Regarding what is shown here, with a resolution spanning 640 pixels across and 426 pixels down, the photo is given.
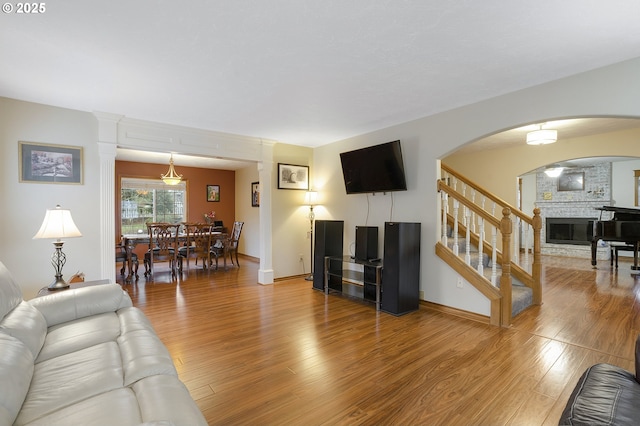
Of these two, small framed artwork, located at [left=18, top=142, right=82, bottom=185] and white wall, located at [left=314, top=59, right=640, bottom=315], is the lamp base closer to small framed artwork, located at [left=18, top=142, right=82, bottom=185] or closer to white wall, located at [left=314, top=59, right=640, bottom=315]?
small framed artwork, located at [left=18, top=142, right=82, bottom=185]

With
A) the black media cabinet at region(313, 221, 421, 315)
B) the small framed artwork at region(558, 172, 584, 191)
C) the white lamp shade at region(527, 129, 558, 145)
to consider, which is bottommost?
the black media cabinet at region(313, 221, 421, 315)

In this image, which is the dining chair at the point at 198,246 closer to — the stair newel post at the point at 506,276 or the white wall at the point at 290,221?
the white wall at the point at 290,221

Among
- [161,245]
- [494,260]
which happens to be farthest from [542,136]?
[161,245]

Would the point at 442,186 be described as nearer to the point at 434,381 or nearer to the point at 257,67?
the point at 434,381

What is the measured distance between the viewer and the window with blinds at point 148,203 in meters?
7.42

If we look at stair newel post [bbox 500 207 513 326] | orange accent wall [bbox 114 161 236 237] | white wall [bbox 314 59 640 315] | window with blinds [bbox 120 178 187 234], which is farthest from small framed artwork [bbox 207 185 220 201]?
stair newel post [bbox 500 207 513 326]

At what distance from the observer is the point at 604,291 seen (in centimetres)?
436

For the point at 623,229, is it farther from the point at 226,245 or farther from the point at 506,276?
the point at 226,245

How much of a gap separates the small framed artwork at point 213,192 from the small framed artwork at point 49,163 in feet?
15.8

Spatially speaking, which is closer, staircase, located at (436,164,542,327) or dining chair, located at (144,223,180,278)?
staircase, located at (436,164,542,327)

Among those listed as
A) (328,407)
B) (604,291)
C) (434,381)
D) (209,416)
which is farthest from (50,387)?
(604,291)

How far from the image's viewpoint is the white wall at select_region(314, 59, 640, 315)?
2537 millimetres

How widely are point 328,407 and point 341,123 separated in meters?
3.42

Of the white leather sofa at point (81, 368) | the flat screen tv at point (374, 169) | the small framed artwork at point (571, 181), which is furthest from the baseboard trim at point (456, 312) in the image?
the small framed artwork at point (571, 181)
